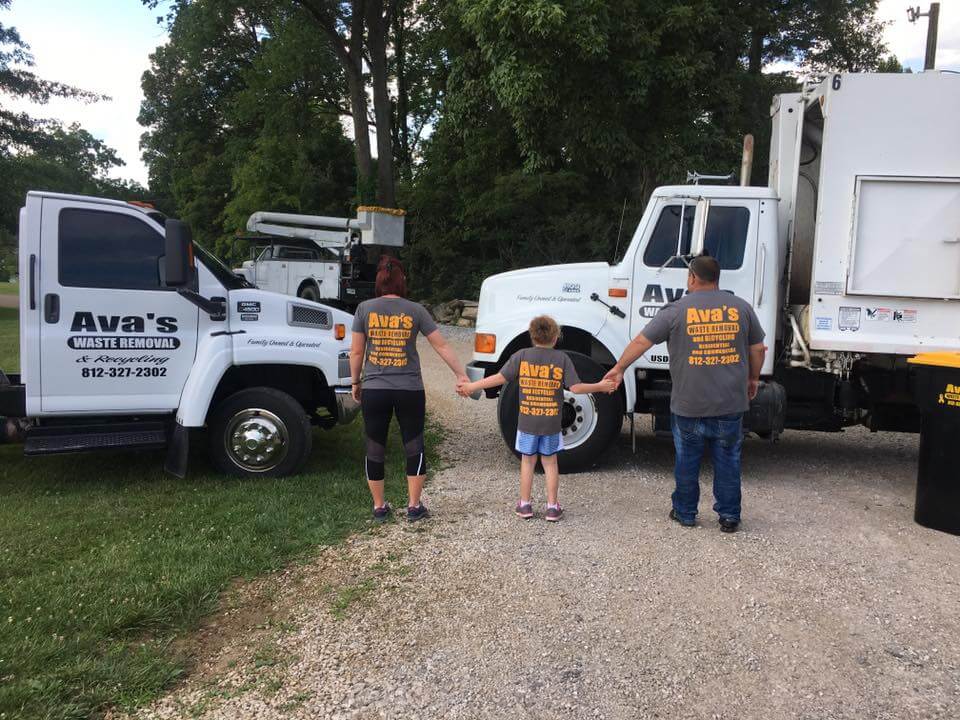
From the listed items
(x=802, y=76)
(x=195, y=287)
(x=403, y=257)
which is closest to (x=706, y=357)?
(x=195, y=287)

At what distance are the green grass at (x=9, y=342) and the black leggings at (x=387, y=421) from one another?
7.33m

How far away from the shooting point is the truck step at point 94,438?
17.7 feet

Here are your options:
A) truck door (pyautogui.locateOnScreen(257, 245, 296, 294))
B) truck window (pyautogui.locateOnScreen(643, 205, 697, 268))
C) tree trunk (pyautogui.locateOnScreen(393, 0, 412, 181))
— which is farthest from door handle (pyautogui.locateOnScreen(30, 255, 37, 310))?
tree trunk (pyautogui.locateOnScreen(393, 0, 412, 181))

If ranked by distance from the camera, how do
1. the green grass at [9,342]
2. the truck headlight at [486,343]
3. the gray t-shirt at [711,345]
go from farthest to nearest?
the green grass at [9,342]
the truck headlight at [486,343]
the gray t-shirt at [711,345]

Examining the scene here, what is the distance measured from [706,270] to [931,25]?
14.6 m

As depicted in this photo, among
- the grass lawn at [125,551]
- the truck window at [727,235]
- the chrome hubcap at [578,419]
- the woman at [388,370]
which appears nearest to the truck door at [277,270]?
the grass lawn at [125,551]

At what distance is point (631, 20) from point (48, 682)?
1419 cm

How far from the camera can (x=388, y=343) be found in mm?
4914

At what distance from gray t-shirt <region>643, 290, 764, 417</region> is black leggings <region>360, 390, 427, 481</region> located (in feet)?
5.50

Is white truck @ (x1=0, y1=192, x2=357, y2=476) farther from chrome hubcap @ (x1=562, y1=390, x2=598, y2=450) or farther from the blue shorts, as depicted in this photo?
chrome hubcap @ (x1=562, y1=390, x2=598, y2=450)

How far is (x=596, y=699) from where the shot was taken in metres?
3.05

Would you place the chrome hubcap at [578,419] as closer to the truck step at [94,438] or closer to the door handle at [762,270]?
the door handle at [762,270]

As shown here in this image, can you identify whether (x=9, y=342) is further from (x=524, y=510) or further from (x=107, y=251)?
(x=524, y=510)

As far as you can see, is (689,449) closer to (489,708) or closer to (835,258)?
(835,258)
